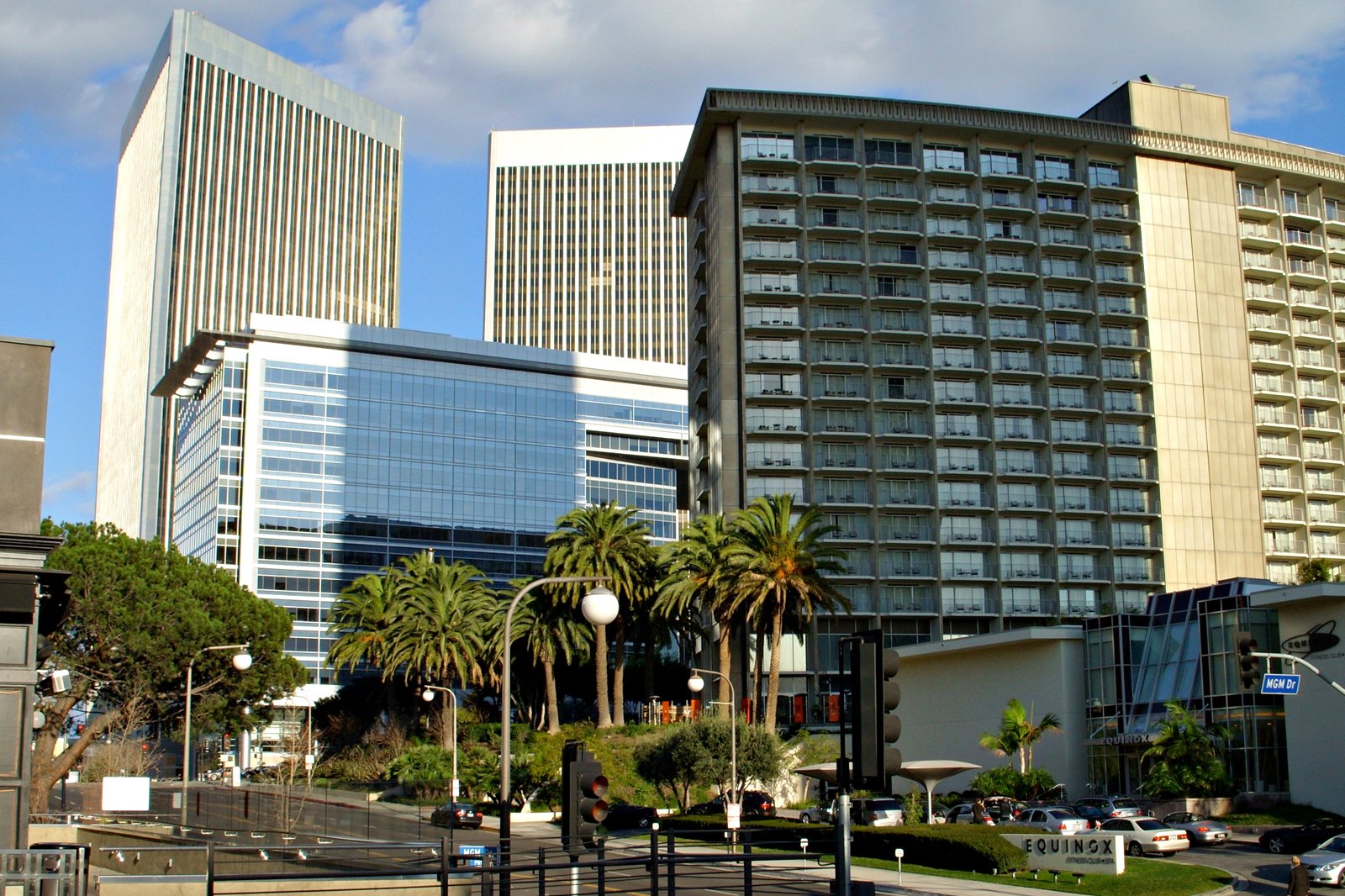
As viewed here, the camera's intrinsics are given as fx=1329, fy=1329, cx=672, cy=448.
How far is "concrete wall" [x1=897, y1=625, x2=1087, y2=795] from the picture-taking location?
71875 millimetres

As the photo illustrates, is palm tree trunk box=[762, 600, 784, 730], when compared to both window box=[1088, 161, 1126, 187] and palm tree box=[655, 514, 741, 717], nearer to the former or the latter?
palm tree box=[655, 514, 741, 717]

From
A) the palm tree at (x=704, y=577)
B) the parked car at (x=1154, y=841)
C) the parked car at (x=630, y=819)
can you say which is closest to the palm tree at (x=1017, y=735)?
the palm tree at (x=704, y=577)

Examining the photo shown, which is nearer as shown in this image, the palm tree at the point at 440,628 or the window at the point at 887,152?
the palm tree at the point at 440,628

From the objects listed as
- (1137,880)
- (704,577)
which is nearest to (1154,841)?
(1137,880)

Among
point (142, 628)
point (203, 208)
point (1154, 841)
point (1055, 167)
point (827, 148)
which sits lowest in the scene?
point (1154, 841)

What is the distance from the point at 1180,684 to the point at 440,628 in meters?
46.9

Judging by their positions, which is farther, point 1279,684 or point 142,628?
point 142,628

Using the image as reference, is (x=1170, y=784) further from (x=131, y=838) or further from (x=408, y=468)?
(x=408, y=468)

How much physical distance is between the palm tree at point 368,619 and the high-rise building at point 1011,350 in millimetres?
26042

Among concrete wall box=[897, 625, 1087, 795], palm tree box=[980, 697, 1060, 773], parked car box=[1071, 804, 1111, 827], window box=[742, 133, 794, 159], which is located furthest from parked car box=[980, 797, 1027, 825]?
window box=[742, 133, 794, 159]

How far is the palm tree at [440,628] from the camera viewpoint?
292ft

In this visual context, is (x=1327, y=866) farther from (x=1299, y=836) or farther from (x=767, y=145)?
(x=767, y=145)

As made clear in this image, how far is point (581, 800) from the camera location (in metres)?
17.3

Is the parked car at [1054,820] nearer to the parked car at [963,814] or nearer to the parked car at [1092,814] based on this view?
the parked car at [1092,814]
